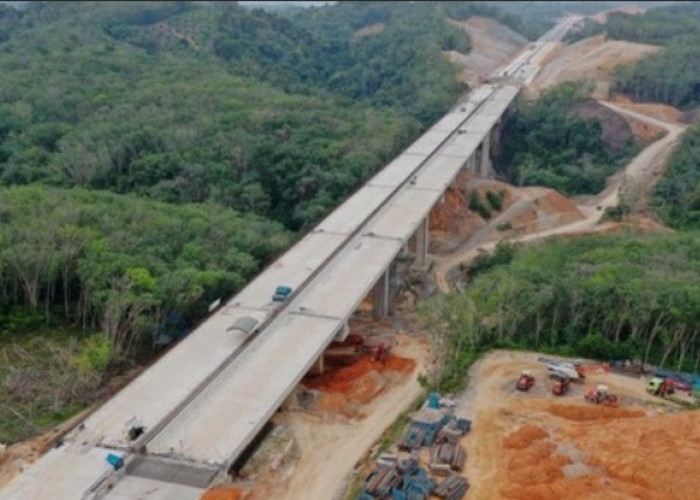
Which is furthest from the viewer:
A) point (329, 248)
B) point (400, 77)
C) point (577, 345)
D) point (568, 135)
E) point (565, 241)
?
point (400, 77)

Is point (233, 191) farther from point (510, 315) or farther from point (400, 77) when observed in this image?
point (400, 77)

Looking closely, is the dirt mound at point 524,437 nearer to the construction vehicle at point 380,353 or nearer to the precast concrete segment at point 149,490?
the construction vehicle at point 380,353

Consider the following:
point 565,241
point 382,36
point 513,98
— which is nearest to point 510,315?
point 565,241

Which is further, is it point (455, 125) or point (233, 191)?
point (455, 125)

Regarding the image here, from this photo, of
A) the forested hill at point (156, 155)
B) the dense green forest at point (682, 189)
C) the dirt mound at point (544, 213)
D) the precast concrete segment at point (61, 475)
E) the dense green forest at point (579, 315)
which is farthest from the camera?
the dense green forest at point (682, 189)

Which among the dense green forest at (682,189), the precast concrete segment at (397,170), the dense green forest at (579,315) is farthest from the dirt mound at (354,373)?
the dense green forest at (682,189)

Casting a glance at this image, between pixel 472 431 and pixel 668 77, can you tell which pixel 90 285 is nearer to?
pixel 472 431

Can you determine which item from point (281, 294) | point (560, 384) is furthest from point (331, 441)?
point (560, 384)
